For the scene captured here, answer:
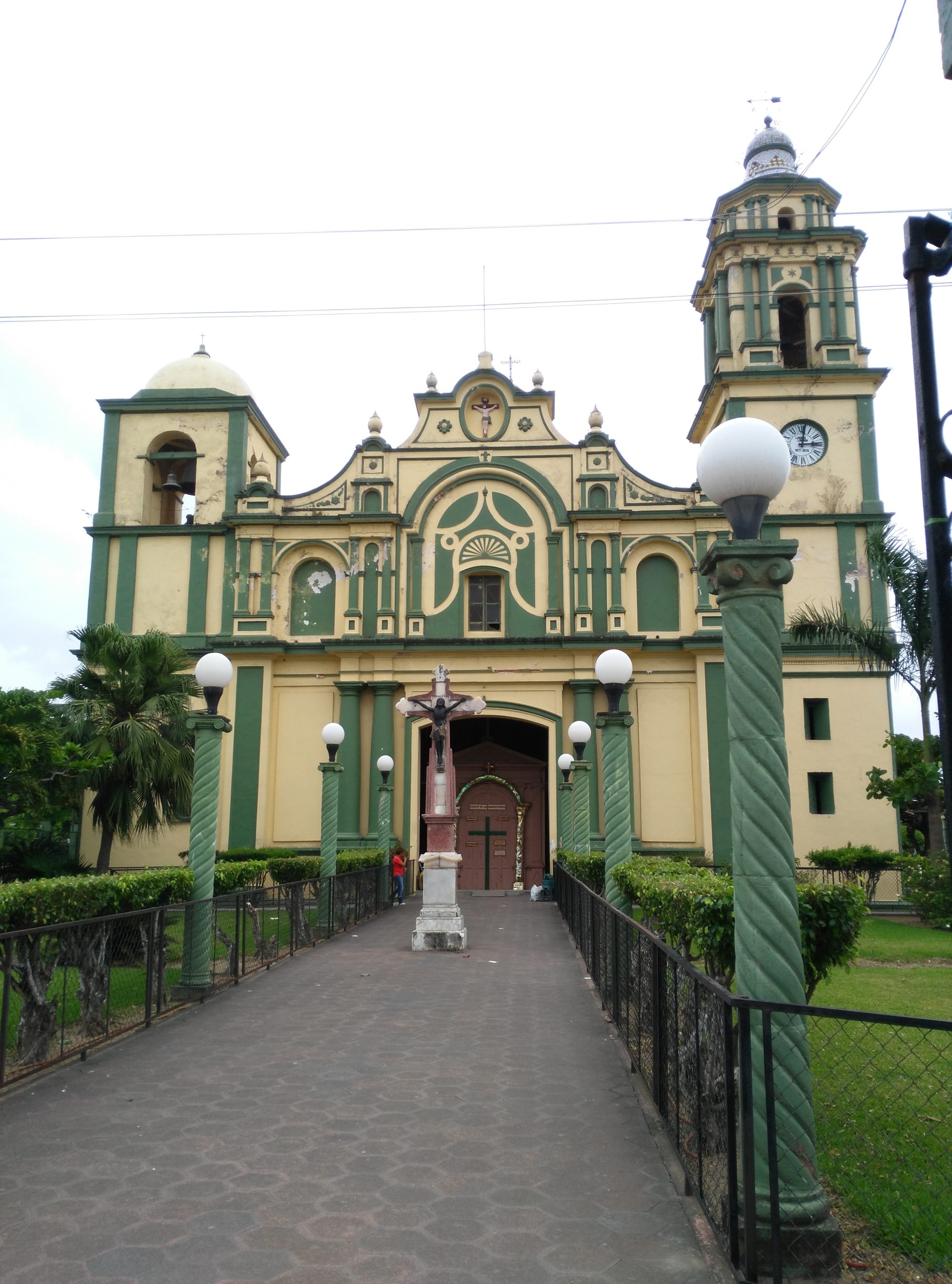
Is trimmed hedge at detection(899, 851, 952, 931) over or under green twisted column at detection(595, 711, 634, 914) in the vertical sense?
under

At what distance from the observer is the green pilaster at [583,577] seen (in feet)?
87.4

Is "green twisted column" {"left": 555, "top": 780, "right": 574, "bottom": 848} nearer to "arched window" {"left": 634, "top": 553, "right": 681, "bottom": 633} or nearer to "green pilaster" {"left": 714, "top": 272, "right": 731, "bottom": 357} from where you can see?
"arched window" {"left": 634, "top": 553, "right": 681, "bottom": 633}

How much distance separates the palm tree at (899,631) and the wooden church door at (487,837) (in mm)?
9424

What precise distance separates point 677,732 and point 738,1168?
21.7m

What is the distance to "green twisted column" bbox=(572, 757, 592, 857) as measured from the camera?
21.2m

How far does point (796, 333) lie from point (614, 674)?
21.5 m

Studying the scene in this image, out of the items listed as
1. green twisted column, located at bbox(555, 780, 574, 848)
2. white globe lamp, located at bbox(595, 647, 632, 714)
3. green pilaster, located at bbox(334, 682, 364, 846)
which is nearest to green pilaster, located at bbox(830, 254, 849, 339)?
green twisted column, located at bbox(555, 780, 574, 848)

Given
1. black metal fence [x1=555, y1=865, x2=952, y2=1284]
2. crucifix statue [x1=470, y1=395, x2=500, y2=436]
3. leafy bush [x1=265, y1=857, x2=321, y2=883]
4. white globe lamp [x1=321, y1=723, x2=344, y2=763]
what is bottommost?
black metal fence [x1=555, y1=865, x2=952, y2=1284]

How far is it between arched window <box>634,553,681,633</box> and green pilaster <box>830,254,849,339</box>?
7781 mm

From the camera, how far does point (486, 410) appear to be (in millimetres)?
28047

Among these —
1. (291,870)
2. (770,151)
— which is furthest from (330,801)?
(770,151)

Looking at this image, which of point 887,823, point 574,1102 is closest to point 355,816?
point 887,823

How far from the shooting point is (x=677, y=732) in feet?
84.7

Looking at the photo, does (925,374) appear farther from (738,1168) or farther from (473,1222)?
(473,1222)
